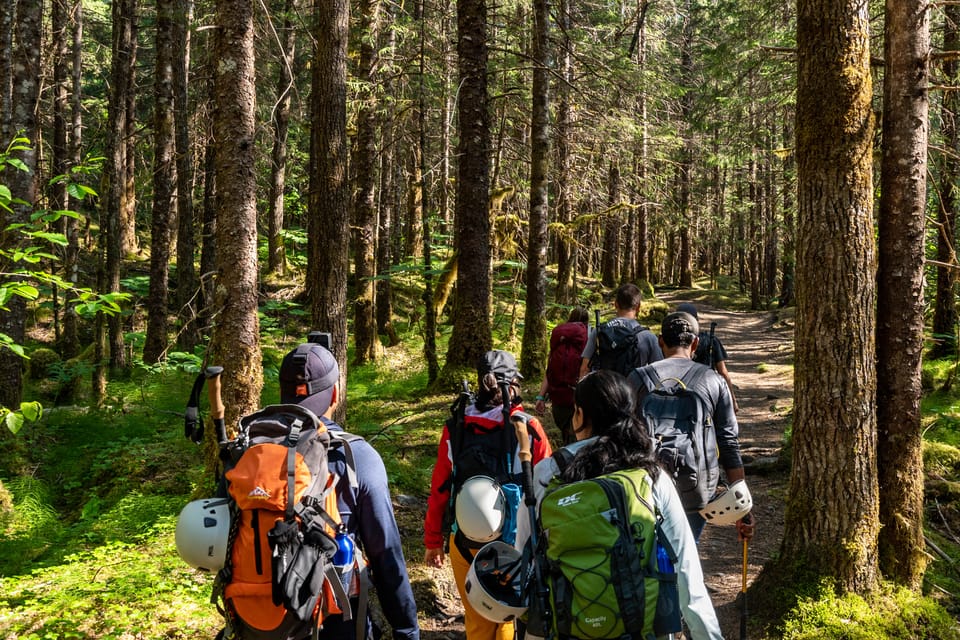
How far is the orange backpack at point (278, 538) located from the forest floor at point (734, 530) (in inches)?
141

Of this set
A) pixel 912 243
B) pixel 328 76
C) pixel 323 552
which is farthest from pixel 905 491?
pixel 328 76

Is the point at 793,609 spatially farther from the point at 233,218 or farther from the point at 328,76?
the point at 328,76

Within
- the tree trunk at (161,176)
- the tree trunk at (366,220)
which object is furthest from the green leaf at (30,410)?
the tree trunk at (366,220)

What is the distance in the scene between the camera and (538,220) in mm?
13062

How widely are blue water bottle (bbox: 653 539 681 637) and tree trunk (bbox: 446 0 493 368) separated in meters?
8.57

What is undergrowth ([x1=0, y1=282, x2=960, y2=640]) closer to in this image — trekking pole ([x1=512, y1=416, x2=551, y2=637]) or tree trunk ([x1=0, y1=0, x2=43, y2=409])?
tree trunk ([x1=0, y1=0, x2=43, y2=409])

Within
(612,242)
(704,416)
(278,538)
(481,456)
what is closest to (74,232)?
(481,456)

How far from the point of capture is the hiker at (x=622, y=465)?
262cm

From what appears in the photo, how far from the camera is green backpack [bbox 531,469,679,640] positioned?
2545mm

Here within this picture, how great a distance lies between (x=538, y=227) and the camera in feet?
42.8

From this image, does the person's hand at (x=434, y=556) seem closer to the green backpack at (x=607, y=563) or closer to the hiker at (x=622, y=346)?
the green backpack at (x=607, y=563)

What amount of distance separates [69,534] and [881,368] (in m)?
7.96

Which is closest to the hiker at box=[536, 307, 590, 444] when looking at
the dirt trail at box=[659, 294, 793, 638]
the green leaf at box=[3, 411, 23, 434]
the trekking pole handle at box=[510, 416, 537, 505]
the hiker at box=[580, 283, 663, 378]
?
the hiker at box=[580, 283, 663, 378]

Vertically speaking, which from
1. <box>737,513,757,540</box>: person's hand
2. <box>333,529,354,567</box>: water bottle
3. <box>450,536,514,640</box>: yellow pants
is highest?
<box>333,529,354,567</box>: water bottle
